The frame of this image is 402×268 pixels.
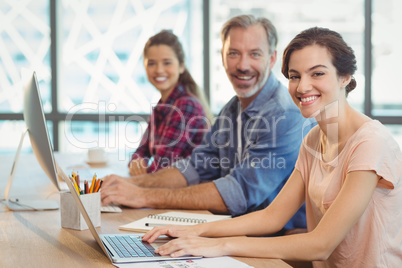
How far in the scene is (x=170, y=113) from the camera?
274 cm

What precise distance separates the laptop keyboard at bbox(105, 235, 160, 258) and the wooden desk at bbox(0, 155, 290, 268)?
39 millimetres

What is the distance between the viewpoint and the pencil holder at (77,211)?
151cm

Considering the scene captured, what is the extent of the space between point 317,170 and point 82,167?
5.07ft

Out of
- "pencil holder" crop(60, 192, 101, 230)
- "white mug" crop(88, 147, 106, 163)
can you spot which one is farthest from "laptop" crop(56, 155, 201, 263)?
"white mug" crop(88, 147, 106, 163)

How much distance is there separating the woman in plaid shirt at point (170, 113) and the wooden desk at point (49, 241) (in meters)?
0.70

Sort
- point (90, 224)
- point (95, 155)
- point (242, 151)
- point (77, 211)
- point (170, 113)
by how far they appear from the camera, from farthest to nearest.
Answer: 1. point (95, 155)
2. point (170, 113)
3. point (242, 151)
4. point (77, 211)
5. point (90, 224)

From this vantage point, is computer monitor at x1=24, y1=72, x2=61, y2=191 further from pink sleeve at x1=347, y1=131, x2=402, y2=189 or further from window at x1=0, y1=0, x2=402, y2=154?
window at x1=0, y1=0, x2=402, y2=154

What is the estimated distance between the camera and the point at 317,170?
1.52 meters

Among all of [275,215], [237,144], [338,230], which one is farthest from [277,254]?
[237,144]

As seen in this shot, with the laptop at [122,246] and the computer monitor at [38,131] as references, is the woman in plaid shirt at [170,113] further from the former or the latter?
the laptop at [122,246]

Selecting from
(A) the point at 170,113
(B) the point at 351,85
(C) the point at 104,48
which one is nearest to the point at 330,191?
(B) the point at 351,85

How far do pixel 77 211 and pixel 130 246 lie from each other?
11.6 inches

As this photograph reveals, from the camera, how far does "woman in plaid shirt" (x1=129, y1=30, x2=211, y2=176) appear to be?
8.61 feet

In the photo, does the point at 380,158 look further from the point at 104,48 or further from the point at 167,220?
the point at 104,48
